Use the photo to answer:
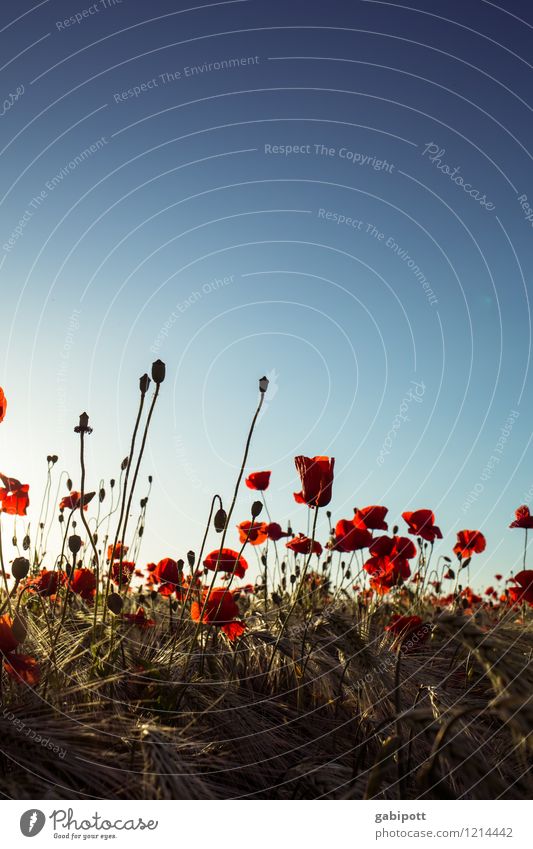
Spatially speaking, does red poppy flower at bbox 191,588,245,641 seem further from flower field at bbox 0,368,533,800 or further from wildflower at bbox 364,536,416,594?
wildflower at bbox 364,536,416,594

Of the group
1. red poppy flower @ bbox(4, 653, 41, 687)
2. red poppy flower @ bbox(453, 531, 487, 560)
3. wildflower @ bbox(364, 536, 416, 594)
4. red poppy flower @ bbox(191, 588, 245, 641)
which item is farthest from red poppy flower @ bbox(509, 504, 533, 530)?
red poppy flower @ bbox(4, 653, 41, 687)

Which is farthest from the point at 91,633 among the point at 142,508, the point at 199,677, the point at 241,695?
the point at 142,508

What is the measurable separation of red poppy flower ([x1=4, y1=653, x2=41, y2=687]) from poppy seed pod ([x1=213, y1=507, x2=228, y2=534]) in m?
0.94

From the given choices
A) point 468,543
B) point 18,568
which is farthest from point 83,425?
point 468,543

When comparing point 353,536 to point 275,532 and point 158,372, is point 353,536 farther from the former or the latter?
point 158,372

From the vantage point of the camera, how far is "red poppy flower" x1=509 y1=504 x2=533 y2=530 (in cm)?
445

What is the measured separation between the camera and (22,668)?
1882 millimetres

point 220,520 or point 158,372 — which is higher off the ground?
point 158,372

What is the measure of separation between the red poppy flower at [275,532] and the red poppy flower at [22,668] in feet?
8.74
